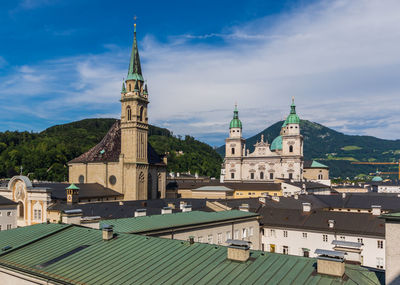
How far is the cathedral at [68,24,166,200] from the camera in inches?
3169

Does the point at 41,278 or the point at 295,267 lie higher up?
the point at 295,267

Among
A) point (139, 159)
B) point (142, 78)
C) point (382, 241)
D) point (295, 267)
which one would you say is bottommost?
point (382, 241)

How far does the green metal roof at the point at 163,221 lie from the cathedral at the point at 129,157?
1685 inches

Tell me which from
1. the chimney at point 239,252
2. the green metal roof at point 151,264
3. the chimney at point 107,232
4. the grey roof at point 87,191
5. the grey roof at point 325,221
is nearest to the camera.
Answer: the green metal roof at point 151,264

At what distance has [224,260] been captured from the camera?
1755cm

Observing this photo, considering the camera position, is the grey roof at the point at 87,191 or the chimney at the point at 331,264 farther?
the grey roof at the point at 87,191

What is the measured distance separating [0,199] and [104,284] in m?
48.0

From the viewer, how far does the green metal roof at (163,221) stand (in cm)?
3031

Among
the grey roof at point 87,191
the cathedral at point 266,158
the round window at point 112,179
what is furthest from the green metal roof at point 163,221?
the cathedral at point 266,158

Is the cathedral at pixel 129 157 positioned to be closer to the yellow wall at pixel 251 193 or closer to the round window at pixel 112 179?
the round window at pixel 112 179

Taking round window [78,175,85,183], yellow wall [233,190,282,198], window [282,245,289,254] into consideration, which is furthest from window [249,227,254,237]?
yellow wall [233,190,282,198]

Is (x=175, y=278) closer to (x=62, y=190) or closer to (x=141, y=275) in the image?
(x=141, y=275)

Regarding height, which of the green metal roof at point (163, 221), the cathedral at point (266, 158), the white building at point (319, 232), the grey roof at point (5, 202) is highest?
the cathedral at point (266, 158)

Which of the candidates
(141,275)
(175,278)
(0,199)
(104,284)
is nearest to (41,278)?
(104,284)
